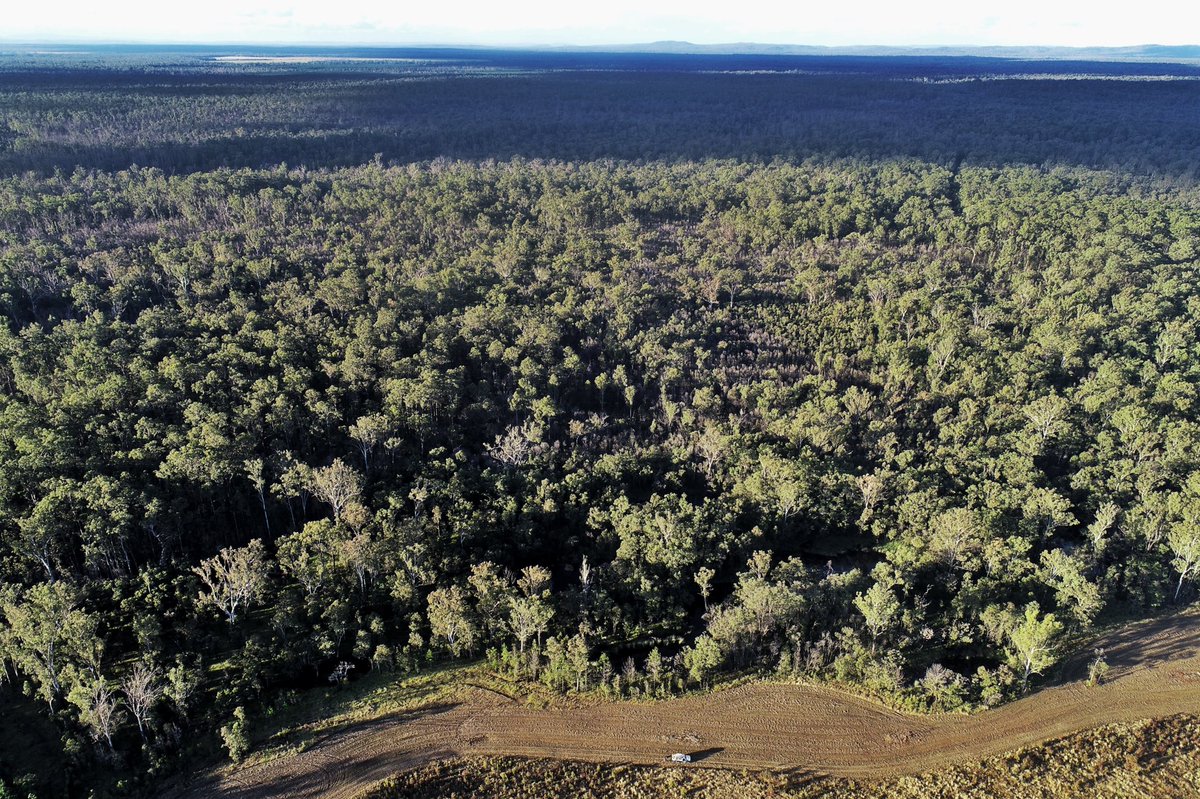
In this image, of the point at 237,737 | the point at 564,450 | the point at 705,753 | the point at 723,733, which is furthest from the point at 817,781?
the point at 564,450

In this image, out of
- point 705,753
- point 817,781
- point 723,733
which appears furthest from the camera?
point 723,733

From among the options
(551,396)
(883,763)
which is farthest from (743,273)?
(883,763)

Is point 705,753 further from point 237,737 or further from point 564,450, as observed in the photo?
point 564,450

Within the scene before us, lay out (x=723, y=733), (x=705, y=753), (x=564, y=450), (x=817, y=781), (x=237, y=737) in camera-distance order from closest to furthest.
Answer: (x=237, y=737) → (x=817, y=781) → (x=705, y=753) → (x=723, y=733) → (x=564, y=450)

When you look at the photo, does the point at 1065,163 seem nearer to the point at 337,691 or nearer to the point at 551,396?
the point at 551,396

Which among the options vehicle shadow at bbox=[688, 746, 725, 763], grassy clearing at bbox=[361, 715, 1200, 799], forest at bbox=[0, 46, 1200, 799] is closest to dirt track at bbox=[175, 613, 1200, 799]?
vehicle shadow at bbox=[688, 746, 725, 763]

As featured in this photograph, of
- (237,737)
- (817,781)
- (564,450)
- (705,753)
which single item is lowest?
(817,781)
